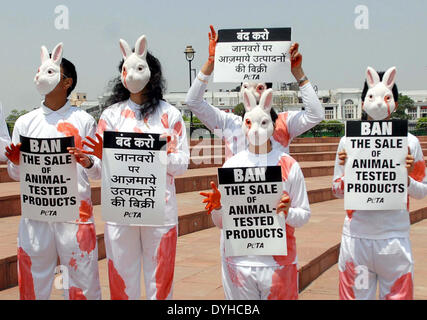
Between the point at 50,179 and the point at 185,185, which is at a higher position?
the point at 50,179

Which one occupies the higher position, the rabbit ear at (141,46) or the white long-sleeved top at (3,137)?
the rabbit ear at (141,46)

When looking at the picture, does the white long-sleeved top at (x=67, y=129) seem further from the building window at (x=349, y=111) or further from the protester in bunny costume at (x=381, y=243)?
the building window at (x=349, y=111)

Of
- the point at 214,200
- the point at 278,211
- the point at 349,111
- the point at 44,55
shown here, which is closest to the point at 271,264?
the point at 278,211

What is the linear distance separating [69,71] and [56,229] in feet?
3.41

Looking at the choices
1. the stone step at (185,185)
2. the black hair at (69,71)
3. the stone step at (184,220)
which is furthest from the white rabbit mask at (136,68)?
the stone step at (185,185)

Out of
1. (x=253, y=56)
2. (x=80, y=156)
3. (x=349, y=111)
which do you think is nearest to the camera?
(x=80, y=156)

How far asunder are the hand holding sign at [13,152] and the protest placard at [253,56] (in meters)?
1.40

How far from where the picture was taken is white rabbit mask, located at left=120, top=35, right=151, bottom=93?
382cm

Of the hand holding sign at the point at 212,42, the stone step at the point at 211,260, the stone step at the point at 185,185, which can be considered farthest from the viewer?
the stone step at the point at 185,185

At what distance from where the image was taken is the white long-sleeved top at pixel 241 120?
13.1 feet

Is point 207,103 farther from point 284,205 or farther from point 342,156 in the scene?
point 284,205

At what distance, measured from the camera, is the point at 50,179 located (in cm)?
386

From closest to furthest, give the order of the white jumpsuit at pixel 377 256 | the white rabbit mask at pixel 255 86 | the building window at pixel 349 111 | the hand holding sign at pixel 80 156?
1. the white jumpsuit at pixel 377 256
2. the hand holding sign at pixel 80 156
3. the white rabbit mask at pixel 255 86
4. the building window at pixel 349 111
